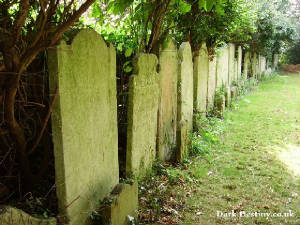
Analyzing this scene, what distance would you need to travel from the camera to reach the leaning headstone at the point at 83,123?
2.24 metres

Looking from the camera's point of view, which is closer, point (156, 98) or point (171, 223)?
point (171, 223)

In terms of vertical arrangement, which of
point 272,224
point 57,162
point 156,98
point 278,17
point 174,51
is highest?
point 278,17

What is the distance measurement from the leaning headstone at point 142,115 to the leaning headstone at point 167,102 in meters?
0.26

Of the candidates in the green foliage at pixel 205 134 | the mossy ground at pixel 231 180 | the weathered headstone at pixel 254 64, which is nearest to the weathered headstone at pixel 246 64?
the weathered headstone at pixel 254 64

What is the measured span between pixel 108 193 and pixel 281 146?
3.90m

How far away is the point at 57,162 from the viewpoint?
228 centimetres

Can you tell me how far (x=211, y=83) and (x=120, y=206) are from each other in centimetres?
499

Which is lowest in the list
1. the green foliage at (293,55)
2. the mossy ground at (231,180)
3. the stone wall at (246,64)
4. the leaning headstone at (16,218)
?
the mossy ground at (231,180)

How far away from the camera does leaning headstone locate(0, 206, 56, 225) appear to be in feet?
6.10

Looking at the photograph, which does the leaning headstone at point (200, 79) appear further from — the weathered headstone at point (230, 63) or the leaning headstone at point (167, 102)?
the weathered headstone at point (230, 63)

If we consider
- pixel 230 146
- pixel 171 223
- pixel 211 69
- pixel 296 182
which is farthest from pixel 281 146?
pixel 171 223

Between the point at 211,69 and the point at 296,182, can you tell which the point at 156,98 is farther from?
the point at 211,69

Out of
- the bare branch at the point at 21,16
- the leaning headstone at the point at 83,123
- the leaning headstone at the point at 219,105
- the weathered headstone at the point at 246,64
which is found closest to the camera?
the bare branch at the point at 21,16

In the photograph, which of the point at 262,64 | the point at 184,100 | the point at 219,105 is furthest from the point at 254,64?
the point at 184,100
